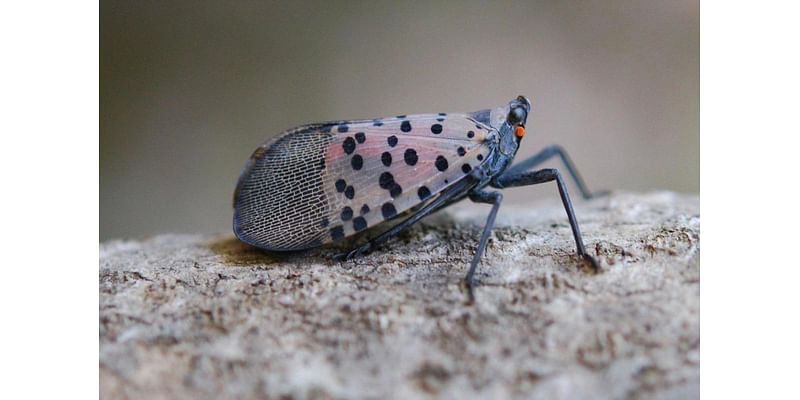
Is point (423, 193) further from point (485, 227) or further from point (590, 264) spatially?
point (590, 264)

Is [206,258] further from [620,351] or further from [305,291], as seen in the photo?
[620,351]

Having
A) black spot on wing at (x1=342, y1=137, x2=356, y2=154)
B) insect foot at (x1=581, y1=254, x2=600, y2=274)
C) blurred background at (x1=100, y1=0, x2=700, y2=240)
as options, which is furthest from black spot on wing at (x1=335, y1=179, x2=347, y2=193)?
blurred background at (x1=100, y1=0, x2=700, y2=240)

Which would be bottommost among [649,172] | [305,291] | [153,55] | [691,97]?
[305,291]

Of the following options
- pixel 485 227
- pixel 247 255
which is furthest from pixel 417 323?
pixel 247 255

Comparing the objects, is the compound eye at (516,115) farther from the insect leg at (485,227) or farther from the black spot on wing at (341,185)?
the black spot on wing at (341,185)

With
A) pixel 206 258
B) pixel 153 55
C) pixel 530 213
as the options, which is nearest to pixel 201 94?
pixel 153 55
